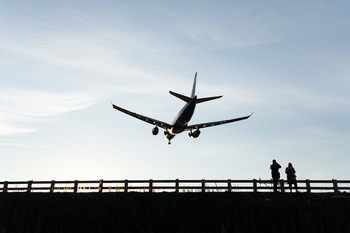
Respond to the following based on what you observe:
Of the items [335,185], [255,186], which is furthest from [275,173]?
[335,185]

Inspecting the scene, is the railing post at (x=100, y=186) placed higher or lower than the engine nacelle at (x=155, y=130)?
lower

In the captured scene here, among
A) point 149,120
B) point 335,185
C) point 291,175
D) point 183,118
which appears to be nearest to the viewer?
point 291,175

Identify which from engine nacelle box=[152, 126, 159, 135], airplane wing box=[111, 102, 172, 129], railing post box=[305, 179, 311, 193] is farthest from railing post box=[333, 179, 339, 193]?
engine nacelle box=[152, 126, 159, 135]

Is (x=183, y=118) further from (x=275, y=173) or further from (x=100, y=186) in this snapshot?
(x=275, y=173)

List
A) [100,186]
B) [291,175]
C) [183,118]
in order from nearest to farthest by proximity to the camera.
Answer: [291,175], [100,186], [183,118]

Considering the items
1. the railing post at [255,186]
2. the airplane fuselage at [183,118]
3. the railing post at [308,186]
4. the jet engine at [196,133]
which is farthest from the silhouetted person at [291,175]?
the jet engine at [196,133]

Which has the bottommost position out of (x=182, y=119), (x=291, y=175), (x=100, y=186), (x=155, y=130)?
(x=100, y=186)
